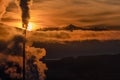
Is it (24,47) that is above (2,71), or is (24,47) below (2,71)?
above

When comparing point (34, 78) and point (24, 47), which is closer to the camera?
point (24, 47)

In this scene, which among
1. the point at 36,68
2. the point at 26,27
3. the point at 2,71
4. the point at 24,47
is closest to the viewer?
the point at 26,27

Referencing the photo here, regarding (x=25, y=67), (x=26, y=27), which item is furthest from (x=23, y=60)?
(x=26, y=27)

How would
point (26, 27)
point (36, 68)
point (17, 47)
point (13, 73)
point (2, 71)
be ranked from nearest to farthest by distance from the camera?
point (26, 27), point (36, 68), point (17, 47), point (13, 73), point (2, 71)

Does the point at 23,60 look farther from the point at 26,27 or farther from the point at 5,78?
the point at 5,78

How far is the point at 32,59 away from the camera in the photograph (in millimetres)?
119188

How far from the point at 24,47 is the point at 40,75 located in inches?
538

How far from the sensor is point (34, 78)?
117562mm

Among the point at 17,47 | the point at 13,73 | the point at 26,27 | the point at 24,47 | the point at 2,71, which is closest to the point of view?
the point at 26,27

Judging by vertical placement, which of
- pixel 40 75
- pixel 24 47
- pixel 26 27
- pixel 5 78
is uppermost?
pixel 26 27

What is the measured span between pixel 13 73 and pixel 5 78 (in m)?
27.7

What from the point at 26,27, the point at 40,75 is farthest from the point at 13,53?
the point at 26,27

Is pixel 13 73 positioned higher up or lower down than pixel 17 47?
lower down

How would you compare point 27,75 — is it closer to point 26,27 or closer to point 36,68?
point 36,68
